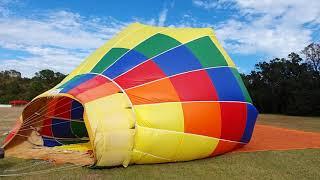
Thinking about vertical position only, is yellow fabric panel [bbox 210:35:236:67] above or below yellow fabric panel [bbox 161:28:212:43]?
below

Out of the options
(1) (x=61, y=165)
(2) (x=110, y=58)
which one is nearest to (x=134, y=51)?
(2) (x=110, y=58)

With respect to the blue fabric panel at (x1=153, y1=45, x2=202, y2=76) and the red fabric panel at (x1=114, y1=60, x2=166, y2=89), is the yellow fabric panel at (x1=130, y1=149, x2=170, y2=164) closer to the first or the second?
the red fabric panel at (x1=114, y1=60, x2=166, y2=89)

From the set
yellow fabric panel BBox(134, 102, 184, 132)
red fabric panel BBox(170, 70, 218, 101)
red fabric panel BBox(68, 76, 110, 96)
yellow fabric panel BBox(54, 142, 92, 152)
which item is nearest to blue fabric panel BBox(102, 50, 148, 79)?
red fabric panel BBox(68, 76, 110, 96)

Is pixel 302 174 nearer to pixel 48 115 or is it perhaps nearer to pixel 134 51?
pixel 134 51

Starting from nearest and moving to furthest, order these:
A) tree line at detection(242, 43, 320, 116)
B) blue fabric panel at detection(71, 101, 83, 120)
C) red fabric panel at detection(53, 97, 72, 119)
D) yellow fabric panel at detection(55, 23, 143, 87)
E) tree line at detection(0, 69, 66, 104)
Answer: yellow fabric panel at detection(55, 23, 143, 87)
red fabric panel at detection(53, 97, 72, 119)
blue fabric panel at detection(71, 101, 83, 120)
tree line at detection(242, 43, 320, 116)
tree line at detection(0, 69, 66, 104)

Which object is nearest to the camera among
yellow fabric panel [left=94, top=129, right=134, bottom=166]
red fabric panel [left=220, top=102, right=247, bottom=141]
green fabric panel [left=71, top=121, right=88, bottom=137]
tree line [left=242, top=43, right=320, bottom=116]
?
yellow fabric panel [left=94, top=129, right=134, bottom=166]

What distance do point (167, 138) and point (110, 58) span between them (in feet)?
5.80

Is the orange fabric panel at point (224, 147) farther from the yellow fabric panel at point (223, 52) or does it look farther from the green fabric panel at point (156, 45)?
the green fabric panel at point (156, 45)

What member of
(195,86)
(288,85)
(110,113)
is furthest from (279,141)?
(288,85)

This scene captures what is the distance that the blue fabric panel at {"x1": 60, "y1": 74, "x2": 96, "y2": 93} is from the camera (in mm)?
7016

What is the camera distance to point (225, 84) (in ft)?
25.2

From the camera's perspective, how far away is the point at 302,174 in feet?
20.7

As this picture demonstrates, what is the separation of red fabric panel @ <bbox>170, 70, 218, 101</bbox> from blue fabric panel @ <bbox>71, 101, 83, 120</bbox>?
2.84 m

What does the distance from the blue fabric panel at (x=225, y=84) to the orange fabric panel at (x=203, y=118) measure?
296 millimetres
